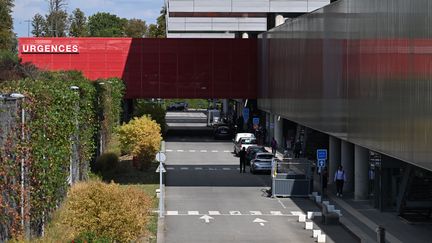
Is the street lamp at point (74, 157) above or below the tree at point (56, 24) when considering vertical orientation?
below

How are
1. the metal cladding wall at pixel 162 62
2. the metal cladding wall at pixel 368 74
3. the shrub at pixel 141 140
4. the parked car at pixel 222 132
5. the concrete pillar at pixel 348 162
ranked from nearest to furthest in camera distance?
the metal cladding wall at pixel 368 74 < the concrete pillar at pixel 348 162 < the shrub at pixel 141 140 < the metal cladding wall at pixel 162 62 < the parked car at pixel 222 132

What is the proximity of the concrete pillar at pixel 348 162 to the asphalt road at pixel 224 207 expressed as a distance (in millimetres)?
2885

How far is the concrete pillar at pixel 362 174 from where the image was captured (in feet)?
110

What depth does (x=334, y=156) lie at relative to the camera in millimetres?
39469

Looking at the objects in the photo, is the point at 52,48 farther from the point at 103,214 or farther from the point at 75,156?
the point at 103,214

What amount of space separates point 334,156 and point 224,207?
355 inches

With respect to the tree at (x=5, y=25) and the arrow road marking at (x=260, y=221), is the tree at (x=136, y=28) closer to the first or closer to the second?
the tree at (x=5, y=25)

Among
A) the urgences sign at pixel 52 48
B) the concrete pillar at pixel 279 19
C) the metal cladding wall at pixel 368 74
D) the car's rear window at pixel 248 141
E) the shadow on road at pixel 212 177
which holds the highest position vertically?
the concrete pillar at pixel 279 19

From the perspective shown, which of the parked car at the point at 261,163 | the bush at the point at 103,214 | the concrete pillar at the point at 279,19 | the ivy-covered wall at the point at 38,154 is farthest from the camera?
the concrete pillar at the point at 279,19

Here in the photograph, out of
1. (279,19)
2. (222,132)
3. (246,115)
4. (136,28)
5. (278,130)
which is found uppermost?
(136,28)

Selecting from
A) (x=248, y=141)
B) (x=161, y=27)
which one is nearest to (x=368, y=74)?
(x=248, y=141)

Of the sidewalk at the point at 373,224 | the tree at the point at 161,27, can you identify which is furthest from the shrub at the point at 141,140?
the tree at the point at 161,27

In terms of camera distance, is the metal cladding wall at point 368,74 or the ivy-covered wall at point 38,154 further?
the metal cladding wall at point 368,74

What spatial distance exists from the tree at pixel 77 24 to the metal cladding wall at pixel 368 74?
10958cm
